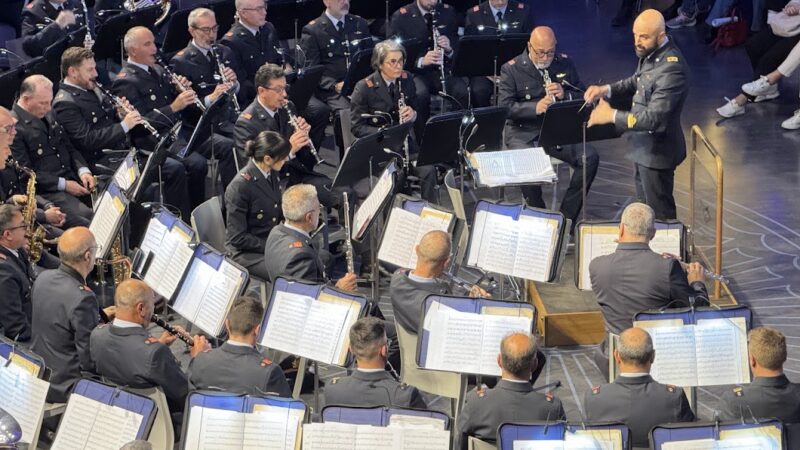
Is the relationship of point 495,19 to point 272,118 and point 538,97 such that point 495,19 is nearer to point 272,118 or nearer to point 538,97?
point 538,97

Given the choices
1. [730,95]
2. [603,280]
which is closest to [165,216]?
[603,280]

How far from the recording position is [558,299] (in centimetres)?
901

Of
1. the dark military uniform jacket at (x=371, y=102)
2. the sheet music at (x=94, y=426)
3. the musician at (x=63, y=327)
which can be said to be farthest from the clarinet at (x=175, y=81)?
the sheet music at (x=94, y=426)

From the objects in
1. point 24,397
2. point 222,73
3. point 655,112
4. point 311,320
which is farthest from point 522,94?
point 24,397

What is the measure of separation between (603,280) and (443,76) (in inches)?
208

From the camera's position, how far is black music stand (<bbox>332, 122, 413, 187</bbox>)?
9.10 meters

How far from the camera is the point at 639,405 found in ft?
20.3

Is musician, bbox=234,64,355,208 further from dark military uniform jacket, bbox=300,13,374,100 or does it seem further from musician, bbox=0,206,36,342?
musician, bbox=0,206,36,342

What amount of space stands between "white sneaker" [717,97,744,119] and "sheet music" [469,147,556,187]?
463 cm

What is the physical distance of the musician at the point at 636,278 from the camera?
729 cm

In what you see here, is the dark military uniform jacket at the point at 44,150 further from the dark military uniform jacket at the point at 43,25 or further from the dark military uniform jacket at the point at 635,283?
the dark military uniform jacket at the point at 635,283

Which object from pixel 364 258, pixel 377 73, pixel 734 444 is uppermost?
pixel 377 73

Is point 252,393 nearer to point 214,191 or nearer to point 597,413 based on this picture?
point 597,413

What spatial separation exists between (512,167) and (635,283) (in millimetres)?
2276
